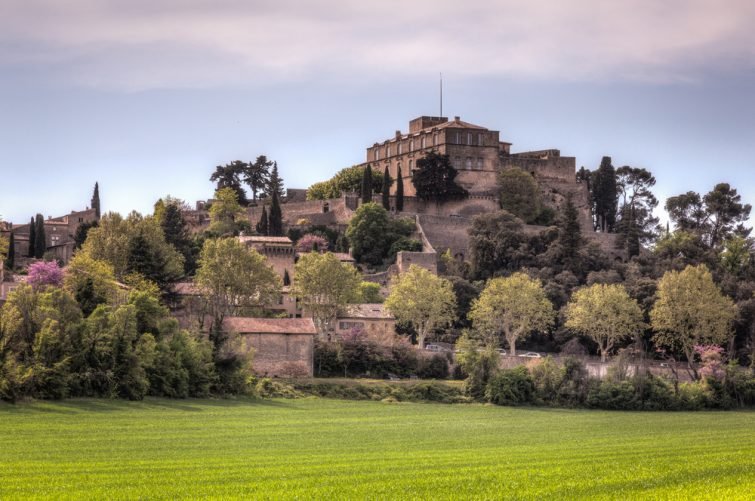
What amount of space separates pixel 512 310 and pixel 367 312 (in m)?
8.99

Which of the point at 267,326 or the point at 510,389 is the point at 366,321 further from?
the point at 510,389

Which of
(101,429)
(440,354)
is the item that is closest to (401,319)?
(440,354)

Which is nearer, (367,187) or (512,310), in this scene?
(512,310)

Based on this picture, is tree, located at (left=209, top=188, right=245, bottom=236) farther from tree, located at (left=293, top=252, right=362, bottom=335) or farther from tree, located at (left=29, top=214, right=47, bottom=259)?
tree, located at (left=293, top=252, right=362, bottom=335)

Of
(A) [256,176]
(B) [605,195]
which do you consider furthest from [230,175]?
(B) [605,195]

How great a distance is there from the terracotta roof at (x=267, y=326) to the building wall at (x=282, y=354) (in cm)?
23

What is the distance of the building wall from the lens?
210 ft

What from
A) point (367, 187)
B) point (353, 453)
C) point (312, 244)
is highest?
point (367, 187)

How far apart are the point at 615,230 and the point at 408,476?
253ft

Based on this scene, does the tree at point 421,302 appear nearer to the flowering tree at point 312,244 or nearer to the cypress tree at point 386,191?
the flowering tree at point 312,244

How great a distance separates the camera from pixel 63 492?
93.2 feet

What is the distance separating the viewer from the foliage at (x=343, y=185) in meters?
111

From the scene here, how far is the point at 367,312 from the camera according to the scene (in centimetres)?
7800

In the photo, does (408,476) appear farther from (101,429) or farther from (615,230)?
(615,230)
